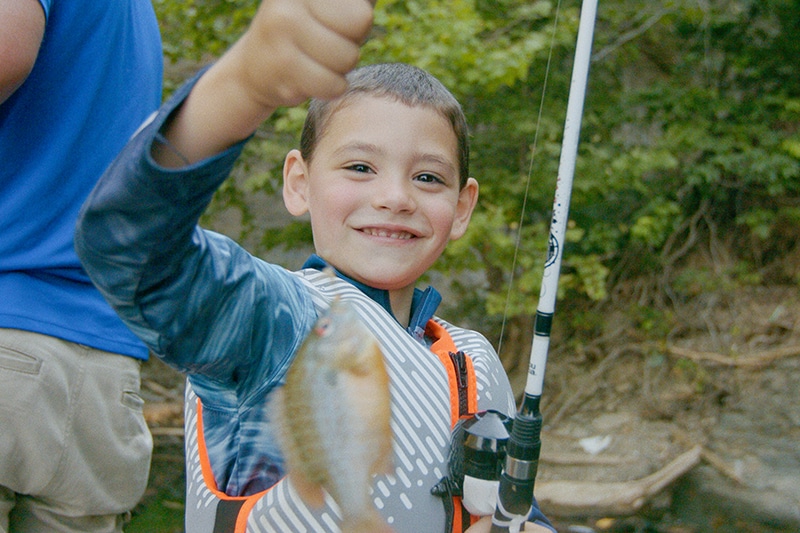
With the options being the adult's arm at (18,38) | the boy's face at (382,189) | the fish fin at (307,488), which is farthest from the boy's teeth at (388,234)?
the adult's arm at (18,38)

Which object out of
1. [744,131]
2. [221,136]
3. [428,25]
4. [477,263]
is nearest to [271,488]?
[221,136]

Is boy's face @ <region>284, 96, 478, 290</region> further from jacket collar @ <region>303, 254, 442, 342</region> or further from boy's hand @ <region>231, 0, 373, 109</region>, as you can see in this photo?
boy's hand @ <region>231, 0, 373, 109</region>

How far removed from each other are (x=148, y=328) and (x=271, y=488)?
0.98 feet

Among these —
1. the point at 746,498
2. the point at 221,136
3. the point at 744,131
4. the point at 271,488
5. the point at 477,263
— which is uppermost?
the point at 221,136

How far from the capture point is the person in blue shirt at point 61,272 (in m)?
1.33

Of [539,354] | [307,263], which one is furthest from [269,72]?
[539,354]

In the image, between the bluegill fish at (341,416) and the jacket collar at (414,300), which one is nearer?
the bluegill fish at (341,416)

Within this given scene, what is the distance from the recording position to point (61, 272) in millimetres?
1376

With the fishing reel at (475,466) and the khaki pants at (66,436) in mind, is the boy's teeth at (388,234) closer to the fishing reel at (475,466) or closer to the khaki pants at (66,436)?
the fishing reel at (475,466)

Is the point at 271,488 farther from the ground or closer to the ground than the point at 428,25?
closer to the ground

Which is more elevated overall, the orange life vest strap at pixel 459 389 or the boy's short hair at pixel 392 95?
the boy's short hair at pixel 392 95

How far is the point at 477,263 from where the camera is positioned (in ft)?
12.5

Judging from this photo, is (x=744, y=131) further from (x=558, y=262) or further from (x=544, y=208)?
(x=558, y=262)

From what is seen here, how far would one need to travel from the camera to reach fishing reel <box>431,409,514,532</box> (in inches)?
38.3
